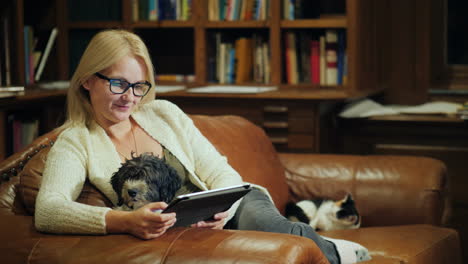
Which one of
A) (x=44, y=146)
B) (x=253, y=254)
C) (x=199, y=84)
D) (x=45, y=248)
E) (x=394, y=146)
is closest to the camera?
(x=253, y=254)

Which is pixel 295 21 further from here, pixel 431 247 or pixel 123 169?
pixel 123 169

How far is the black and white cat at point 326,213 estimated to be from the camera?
266cm

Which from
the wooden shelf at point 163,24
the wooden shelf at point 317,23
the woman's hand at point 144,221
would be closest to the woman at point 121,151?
the woman's hand at point 144,221

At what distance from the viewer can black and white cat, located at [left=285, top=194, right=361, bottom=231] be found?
2.66 metres

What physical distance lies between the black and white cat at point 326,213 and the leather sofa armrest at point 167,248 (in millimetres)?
899

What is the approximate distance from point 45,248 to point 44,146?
50 centimetres

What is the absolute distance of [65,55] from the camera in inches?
164

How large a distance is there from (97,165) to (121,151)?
0.12m

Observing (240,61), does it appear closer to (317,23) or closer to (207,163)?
(317,23)

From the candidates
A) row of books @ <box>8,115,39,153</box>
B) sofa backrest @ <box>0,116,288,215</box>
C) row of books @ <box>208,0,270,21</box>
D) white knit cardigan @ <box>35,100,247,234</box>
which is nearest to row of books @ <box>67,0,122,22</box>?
row of books @ <box>208,0,270,21</box>

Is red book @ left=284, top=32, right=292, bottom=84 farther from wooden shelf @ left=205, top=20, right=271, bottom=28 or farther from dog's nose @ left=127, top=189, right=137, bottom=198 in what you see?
dog's nose @ left=127, top=189, right=137, bottom=198

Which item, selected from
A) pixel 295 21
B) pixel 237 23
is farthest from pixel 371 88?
pixel 237 23

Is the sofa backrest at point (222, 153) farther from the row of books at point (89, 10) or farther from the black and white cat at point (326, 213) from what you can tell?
the row of books at point (89, 10)

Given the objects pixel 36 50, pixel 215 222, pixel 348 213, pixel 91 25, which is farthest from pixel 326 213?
pixel 91 25
